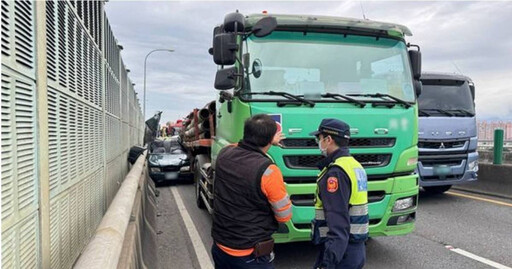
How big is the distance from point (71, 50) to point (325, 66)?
9.78 ft

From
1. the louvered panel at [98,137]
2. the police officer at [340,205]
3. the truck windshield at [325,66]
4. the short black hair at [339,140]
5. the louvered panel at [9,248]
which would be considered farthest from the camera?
the truck windshield at [325,66]

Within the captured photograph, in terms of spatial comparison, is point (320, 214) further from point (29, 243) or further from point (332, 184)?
point (29, 243)

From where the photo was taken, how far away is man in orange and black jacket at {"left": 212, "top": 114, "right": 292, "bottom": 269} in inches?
111

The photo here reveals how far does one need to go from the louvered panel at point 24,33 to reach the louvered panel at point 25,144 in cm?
14

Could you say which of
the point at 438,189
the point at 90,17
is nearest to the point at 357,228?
the point at 90,17

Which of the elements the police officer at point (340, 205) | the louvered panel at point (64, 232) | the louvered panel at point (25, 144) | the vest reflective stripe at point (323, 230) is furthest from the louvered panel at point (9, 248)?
the vest reflective stripe at point (323, 230)

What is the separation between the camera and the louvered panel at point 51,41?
8.68 ft

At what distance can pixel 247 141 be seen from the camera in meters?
2.98

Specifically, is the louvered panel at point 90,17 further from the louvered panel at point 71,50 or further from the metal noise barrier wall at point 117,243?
the metal noise barrier wall at point 117,243

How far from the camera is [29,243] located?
220cm

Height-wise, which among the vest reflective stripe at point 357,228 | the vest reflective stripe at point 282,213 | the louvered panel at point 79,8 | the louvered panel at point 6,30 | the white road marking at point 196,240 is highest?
the louvered panel at point 79,8

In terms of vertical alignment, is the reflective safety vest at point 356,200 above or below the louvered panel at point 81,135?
below

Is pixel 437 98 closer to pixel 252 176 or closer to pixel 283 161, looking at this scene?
pixel 283 161

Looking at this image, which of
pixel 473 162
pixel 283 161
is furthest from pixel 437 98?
pixel 283 161
